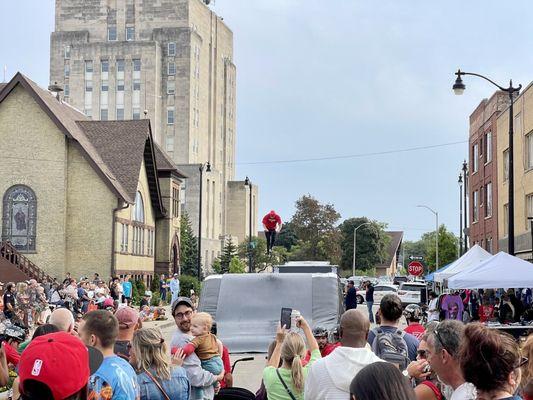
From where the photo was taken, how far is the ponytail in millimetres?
6887

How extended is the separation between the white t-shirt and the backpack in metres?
2.61

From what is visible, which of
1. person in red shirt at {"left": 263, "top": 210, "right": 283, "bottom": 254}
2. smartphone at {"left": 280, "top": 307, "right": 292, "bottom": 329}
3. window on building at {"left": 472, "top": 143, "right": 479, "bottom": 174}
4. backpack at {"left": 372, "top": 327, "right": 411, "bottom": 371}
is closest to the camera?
backpack at {"left": 372, "top": 327, "right": 411, "bottom": 371}

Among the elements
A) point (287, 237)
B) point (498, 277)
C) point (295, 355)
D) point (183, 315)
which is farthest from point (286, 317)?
point (287, 237)

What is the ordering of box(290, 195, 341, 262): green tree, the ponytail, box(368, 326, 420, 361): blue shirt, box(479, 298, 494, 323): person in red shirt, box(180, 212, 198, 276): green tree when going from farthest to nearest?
1. box(290, 195, 341, 262): green tree
2. box(180, 212, 198, 276): green tree
3. box(479, 298, 494, 323): person in red shirt
4. box(368, 326, 420, 361): blue shirt
5. the ponytail

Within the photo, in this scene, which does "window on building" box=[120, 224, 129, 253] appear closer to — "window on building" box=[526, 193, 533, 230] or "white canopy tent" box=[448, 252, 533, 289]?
"window on building" box=[526, 193, 533, 230]

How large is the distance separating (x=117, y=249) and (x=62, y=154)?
6262 mm

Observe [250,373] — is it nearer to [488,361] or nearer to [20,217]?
[488,361]

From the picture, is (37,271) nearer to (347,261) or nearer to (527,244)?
(527,244)

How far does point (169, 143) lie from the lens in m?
113

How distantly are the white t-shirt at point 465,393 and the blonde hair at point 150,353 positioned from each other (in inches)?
90.1

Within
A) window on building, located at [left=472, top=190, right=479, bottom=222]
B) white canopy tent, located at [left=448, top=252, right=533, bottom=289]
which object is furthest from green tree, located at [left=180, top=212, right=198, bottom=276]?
white canopy tent, located at [left=448, top=252, right=533, bottom=289]

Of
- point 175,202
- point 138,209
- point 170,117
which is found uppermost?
point 170,117

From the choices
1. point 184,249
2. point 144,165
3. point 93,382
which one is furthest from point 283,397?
point 184,249

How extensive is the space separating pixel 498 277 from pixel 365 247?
10003 centimetres
